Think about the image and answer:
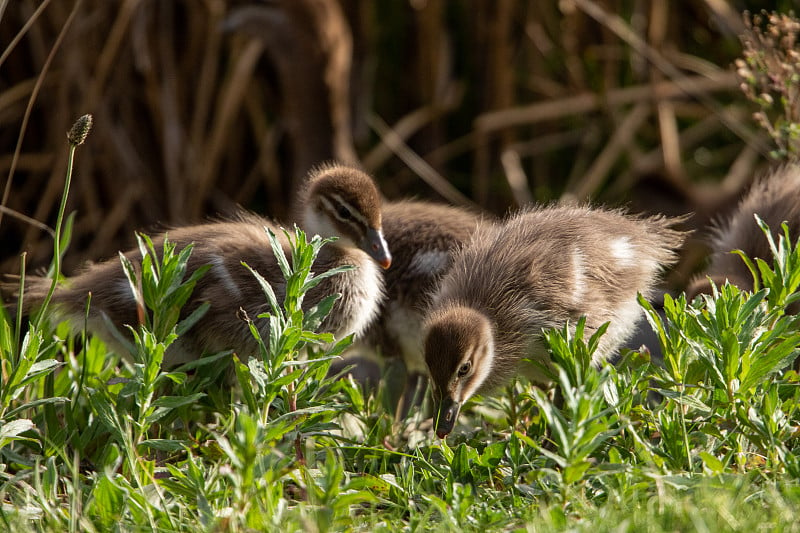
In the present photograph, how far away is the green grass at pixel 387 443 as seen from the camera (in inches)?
77.8

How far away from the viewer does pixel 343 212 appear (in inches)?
124

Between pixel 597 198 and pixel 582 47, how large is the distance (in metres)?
0.98

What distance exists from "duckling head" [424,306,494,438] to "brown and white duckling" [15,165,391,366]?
1.24 ft

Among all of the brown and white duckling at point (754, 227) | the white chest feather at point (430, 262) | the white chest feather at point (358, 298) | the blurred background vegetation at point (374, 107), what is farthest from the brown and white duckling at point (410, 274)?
the blurred background vegetation at point (374, 107)

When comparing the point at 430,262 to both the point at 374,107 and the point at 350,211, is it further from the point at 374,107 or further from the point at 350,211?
the point at 374,107

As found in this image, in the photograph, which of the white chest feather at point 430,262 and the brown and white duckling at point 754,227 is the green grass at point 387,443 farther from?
the brown and white duckling at point 754,227

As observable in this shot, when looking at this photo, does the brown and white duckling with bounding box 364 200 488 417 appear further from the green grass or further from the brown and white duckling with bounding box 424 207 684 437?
the green grass

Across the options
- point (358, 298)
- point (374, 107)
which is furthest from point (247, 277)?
point (374, 107)

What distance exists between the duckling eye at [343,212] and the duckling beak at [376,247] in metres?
0.08

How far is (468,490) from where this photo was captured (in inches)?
82.2

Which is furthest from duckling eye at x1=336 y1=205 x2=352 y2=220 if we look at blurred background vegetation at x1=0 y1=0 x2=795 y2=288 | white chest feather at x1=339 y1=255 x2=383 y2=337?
blurred background vegetation at x1=0 y1=0 x2=795 y2=288

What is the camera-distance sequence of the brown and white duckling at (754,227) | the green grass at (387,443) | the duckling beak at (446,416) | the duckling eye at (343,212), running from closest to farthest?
the green grass at (387,443) < the duckling beak at (446,416) < the duckling eye at (343,212) < the brown and white duckling at (754,227)

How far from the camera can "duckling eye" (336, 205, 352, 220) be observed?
3.14m

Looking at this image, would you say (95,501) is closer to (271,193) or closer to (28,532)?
(28,532)
